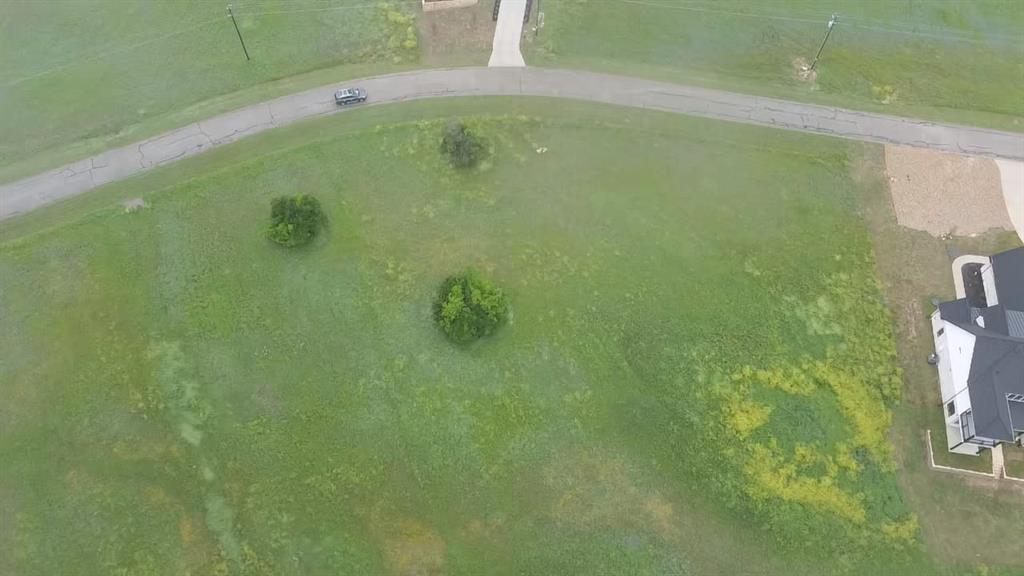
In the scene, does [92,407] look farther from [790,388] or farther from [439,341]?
[790,388]

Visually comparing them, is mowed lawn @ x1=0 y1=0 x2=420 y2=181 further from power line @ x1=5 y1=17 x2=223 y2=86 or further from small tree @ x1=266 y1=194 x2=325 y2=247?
small tree @ x1=266 y1=194 x2=325 y2=247

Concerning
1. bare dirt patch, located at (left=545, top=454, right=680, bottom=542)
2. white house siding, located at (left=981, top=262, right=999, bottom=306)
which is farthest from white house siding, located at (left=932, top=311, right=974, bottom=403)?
bare dirt patch, located at (left=545, top=454, right=680, bottom=542)

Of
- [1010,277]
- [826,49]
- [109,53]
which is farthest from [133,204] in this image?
[1010,277]

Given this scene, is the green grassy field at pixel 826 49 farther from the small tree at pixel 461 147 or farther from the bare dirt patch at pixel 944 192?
the small tree at pixel 461 147

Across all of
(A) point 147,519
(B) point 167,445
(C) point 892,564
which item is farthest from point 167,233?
(C) point 892,564

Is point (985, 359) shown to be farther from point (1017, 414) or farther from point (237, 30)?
point (237, 30)

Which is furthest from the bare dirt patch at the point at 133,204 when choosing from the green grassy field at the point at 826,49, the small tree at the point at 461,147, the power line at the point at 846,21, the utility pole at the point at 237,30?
the power line at the point at 846,21
